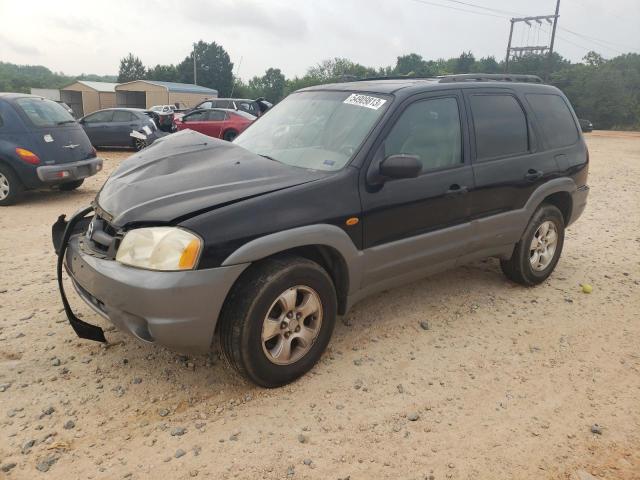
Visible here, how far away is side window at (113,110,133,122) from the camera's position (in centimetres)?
1540

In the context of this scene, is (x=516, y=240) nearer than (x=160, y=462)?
No

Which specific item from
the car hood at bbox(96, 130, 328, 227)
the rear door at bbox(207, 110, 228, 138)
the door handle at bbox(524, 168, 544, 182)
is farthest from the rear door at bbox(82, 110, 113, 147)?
the door handle at bbox(524, 168, 544, 182)

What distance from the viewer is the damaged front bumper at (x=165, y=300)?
257 centimetres

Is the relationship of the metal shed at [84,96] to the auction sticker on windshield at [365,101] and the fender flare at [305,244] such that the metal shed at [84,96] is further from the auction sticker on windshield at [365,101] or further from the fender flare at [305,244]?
the fender flare at [305,244]

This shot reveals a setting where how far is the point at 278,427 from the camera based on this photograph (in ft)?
9.00

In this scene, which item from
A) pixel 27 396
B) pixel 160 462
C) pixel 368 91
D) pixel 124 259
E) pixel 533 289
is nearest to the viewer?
pixel 160 462

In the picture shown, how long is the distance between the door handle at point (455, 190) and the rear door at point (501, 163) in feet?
0.48

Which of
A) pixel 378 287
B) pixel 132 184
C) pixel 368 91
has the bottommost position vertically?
pixel 378 287

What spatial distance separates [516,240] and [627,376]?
4.76 feet

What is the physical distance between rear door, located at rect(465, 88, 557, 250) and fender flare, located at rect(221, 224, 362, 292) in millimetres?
1276

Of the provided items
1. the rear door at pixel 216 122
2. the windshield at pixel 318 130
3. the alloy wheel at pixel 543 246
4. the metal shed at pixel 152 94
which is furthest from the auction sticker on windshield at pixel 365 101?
the metal shed at pixel 152 94

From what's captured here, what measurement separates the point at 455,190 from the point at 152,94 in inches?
1838

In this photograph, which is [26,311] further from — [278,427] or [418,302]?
[418,302]

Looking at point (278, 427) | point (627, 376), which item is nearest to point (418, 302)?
point (627, 376)
